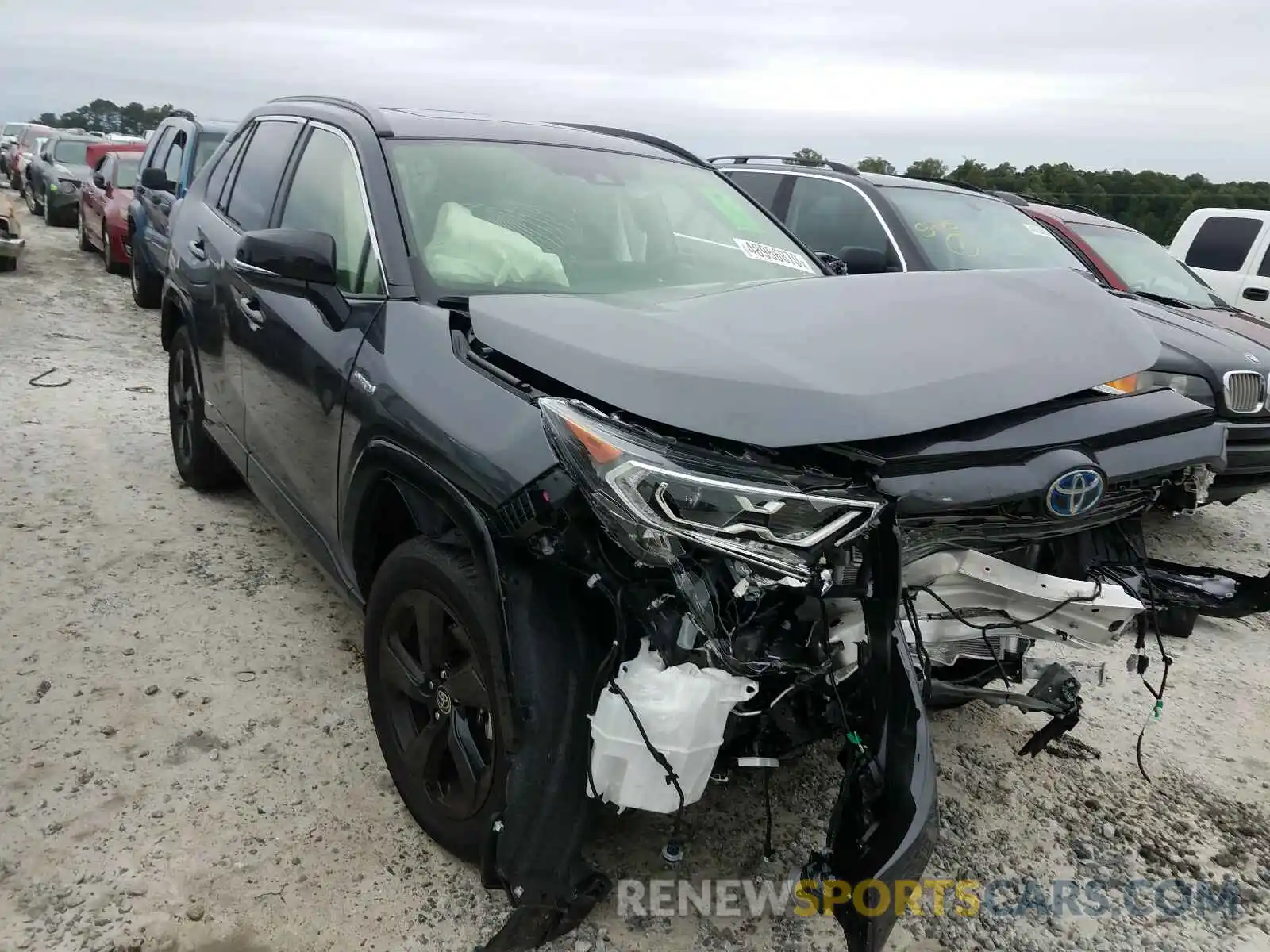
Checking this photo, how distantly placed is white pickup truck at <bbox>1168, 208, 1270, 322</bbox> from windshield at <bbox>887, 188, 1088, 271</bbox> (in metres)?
3.90

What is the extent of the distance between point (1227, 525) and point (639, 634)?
17.6 ft

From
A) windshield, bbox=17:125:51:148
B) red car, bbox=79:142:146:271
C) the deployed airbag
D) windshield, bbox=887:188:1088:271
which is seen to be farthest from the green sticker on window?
windshield, bbox=17:125:51:148

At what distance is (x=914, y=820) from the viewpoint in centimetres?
185

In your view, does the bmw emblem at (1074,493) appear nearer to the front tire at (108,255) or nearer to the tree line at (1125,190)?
the front tire at (108,255)

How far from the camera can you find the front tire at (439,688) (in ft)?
7.20

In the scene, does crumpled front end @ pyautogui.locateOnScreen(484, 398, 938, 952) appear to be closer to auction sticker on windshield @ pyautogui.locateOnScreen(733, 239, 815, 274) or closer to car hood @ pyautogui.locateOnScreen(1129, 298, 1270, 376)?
auction sticker on windshield @ pyautogui.locateOnScreen(733, 239, 815, 274)

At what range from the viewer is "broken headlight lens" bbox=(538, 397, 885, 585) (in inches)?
72.0

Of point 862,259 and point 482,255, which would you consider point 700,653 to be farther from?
point 862,259

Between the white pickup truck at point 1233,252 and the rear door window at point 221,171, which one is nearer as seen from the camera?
the rear door window at point 221,171

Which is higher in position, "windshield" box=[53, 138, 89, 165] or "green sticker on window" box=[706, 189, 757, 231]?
"green sticker on window" box=[706, 189, 757, 231]

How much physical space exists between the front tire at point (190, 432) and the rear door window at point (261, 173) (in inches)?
29.1

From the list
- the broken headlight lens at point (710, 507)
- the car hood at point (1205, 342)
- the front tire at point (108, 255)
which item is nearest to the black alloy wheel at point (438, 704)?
the broken headlight lens at point (710, 507)

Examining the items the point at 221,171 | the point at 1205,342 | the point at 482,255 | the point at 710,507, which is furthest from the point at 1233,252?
the point at 710,507

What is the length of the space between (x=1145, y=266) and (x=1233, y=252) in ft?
12.6
